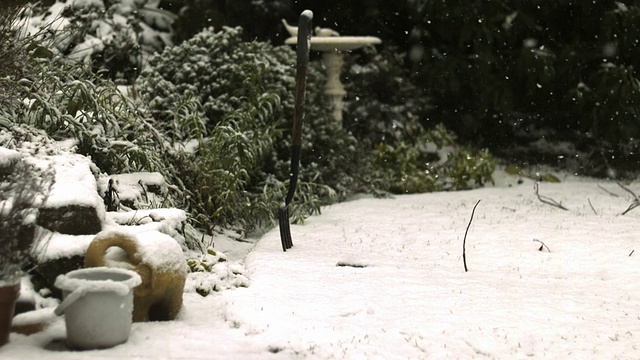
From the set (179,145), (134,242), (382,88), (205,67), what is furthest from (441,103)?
(134,242)

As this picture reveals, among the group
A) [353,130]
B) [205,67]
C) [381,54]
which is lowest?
[353,130]

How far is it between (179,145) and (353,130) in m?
4.13

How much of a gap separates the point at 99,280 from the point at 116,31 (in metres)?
7.05

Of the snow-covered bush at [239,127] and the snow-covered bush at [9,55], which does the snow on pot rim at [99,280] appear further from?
the snow-covered bush at [239,127]

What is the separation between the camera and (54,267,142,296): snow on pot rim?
3.43 m

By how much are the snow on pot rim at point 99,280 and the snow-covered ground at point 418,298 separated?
0.94 feet

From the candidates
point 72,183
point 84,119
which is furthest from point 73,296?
point 84,119

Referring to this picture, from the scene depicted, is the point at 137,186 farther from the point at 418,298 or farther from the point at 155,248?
the point at 418,298

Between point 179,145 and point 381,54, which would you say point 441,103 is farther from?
point 179,145

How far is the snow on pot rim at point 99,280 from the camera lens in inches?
135

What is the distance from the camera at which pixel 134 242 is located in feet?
12.9

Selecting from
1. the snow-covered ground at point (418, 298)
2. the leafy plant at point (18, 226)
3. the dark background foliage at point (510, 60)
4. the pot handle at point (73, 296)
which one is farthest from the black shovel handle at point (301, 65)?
the dark background foliage at point (510, 60)

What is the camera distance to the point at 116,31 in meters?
10.0

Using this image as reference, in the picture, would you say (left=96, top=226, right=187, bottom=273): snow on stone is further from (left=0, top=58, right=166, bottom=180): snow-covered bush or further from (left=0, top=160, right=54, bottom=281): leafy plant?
(left=0, top=58, right=166, bottom=180): snow-covered bush
